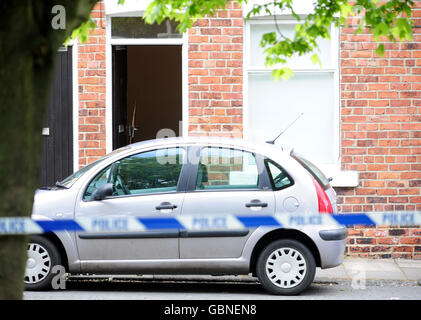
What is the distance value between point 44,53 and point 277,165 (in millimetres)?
5072

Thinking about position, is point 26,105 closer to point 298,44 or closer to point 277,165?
point 298,44

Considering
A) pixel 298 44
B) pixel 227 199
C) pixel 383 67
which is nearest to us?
pixel 298 44

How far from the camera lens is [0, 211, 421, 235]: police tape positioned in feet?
21.5

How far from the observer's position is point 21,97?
3826 mm

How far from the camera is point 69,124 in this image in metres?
12.2

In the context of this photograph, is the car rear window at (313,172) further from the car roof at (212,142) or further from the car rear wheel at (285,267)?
the car rear wheel at (285,267)

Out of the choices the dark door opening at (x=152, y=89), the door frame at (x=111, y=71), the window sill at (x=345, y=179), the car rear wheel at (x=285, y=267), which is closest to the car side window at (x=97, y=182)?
the car rear wheel at (x=285, y=267)

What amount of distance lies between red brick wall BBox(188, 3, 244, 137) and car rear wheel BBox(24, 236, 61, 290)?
4.03 metres

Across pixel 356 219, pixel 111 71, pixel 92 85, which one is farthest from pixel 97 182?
pixel 111 71

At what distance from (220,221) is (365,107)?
4.58m

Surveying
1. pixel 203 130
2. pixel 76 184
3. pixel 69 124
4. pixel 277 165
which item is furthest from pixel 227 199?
pixel 69 124

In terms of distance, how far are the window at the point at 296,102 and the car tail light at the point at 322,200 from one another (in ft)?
11.7

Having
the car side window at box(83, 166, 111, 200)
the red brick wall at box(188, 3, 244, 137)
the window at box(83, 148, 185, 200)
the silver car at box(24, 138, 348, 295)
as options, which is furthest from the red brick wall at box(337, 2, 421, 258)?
the car side window at box(83, 166, 111, 200)

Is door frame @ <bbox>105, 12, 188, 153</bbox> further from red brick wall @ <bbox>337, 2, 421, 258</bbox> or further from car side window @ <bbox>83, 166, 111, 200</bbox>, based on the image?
car side window @ <bbox>83, 166, 111, 200</bbox>
